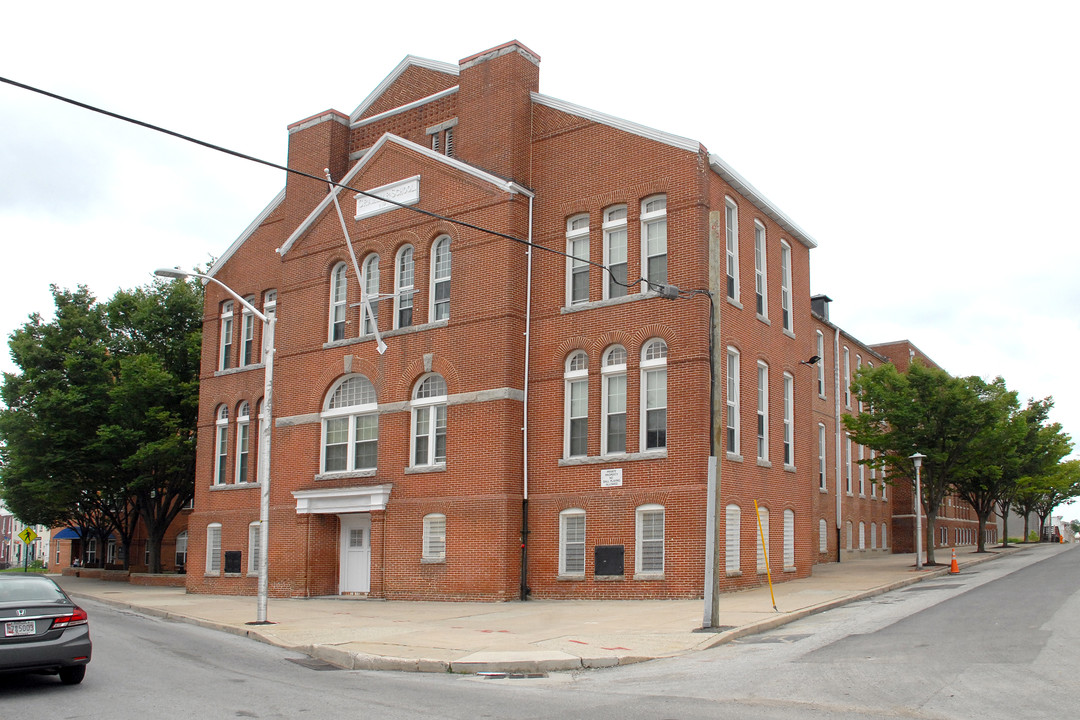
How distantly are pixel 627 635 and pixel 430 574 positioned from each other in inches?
384

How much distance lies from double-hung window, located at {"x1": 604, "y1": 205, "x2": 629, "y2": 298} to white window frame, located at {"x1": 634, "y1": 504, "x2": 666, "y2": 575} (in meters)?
5.39

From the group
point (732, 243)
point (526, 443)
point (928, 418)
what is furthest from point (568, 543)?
point (928, 418)

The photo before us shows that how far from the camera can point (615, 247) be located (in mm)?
25031

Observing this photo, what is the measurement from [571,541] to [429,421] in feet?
17.1

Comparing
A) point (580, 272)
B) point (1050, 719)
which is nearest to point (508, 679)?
point (1050, 719)

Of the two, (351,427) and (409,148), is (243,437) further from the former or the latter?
(409,148)

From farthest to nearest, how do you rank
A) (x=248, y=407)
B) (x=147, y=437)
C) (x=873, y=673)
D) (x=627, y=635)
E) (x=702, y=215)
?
1. (x=147, y=437)
2. (x=248, y=407)
3. (x=702, y=215)
4. (x=627, y=635)
5. (x=873, y=673)

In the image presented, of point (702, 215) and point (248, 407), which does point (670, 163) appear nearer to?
point (702, 215)

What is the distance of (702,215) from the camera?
77.0 feet

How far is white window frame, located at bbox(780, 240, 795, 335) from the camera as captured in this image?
94.6 ft

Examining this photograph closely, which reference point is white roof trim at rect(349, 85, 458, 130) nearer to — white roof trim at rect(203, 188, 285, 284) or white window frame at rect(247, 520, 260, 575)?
white roof trim at rect(203, 188, 285, 284)

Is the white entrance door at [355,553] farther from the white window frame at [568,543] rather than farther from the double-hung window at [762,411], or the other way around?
the double-hung window at [762,411]

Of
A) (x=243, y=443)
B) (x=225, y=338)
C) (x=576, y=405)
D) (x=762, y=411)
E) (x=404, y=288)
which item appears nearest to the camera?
(x=576, y=405)

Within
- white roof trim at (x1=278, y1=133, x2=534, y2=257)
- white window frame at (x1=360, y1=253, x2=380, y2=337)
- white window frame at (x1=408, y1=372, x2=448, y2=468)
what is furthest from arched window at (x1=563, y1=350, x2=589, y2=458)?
white window frame at (x1=360, y1=253, x2=380, y2=337)
